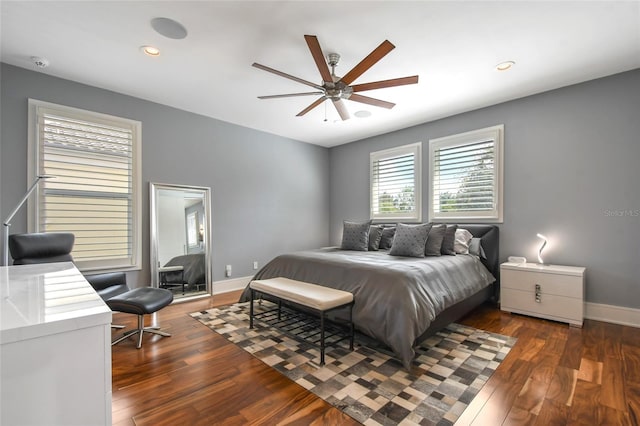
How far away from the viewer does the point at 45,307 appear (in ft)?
2.87

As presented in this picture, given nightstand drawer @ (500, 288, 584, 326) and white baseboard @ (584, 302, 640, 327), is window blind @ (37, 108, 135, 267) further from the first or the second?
white baseboard @ (584, 302, 640, 327)

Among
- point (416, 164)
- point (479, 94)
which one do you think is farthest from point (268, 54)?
point (416, 164)

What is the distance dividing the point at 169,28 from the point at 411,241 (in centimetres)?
320

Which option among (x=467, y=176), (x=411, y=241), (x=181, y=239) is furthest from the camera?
(x=467, y=176)

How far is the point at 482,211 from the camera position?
13.1ft

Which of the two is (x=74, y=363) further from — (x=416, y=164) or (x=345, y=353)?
(x=416, y=164)

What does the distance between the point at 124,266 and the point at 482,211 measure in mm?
4745

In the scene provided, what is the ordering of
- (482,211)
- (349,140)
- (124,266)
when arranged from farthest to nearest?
(349,140), (482,211), (124,266)

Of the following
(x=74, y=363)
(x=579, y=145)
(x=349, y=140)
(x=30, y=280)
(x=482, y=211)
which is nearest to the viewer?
(x=74, y=363)

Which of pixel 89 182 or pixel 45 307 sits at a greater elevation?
pixel 89 182

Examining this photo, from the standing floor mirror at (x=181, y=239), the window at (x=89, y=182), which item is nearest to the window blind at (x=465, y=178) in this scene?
the standing floor mirror at (x=181, y=239)

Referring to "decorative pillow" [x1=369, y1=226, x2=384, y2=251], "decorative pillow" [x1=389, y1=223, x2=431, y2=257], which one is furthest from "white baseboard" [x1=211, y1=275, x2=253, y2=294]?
"decorative pillow" [x1=389, y1=223, x2=431, y2=257]

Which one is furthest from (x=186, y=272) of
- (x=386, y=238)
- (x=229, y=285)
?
(x=386, y=238)

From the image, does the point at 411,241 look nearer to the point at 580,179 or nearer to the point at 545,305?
the point at 545,305
